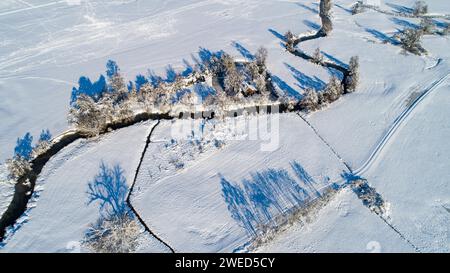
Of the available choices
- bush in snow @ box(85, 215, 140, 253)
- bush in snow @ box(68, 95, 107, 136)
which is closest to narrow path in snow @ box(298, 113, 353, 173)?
bush in snow @ box(85, 215, 140, 253)

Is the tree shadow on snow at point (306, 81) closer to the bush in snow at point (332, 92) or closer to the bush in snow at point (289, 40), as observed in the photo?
the bush in snow at point (332, 92)

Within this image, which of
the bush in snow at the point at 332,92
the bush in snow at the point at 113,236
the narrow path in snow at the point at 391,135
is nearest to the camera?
the bush in snow at the point at 113,236

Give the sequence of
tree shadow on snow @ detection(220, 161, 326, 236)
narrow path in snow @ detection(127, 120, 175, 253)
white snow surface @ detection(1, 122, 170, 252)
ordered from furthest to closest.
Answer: tree shadow on snow @ detection(220, 161, 326, 236) < narrow path in snow @ detection(127, 120, 175, 253) < white snow surface @ detection(1, 122, 170, 252)

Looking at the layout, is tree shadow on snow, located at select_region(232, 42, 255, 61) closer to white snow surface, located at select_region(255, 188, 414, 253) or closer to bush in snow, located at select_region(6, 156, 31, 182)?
white snow surface, located at select_region(255, 188, 414, 253)

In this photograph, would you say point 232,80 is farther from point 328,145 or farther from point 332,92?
point 328,145

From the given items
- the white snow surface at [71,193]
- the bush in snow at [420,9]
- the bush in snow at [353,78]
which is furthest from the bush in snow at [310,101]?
the bush in snow at [420,9]
